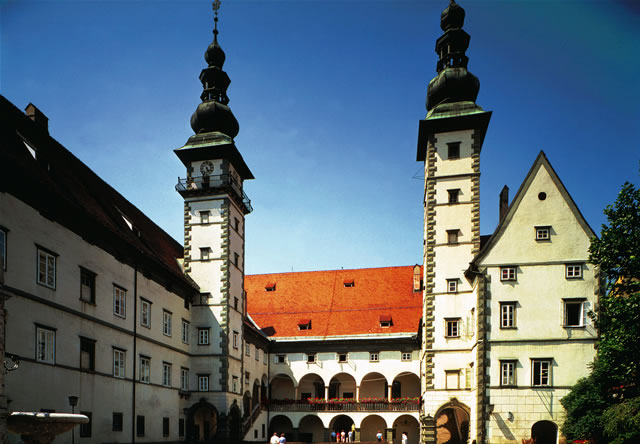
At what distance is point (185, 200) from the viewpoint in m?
41.4

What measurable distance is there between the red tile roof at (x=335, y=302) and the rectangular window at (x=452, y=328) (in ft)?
42.6

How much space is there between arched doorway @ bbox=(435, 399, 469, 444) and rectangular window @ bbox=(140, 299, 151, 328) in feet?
62.5

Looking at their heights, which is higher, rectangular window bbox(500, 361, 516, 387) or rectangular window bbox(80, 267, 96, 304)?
rectangular window bbox(80, 267, 96, 304)

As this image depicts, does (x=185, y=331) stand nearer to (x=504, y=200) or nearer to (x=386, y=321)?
(x=386, y=321)

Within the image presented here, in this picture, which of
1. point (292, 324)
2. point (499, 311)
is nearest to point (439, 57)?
point (499, 311)

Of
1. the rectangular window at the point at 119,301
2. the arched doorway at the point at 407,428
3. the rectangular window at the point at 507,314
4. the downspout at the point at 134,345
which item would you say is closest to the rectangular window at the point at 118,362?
the downspout at the point at 134,345

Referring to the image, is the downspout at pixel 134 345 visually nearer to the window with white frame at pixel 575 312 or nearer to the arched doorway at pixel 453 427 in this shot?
the arched doorway at pixel 453 427

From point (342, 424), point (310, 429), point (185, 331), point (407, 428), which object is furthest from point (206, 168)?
point (407, 428)

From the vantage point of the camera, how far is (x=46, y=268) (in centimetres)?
2325

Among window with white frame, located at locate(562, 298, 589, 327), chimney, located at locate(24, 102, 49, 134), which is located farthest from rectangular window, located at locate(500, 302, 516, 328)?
chimney, located at locate(24, 102, 49, 134)

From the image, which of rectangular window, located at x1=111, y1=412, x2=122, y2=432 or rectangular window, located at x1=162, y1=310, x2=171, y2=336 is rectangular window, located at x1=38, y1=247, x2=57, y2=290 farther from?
rectangular window, located at x1=162, y1=310, x2=171, y2=336

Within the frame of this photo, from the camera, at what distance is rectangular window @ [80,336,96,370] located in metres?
25.5

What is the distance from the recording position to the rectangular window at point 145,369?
30922 mm

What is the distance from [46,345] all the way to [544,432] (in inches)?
1067
